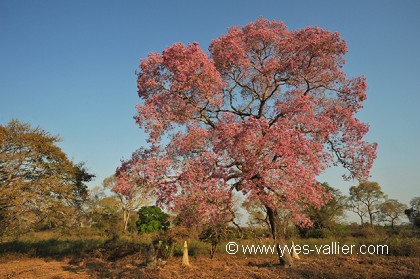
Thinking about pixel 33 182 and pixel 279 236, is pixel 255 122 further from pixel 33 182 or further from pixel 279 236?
pixel 33 182

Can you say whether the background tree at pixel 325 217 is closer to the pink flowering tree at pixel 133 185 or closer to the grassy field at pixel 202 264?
the grassy field at pixel 202 264

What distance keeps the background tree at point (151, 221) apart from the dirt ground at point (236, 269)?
32517 millimetres

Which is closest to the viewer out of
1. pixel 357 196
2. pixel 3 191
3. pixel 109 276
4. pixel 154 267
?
pixel 109 276

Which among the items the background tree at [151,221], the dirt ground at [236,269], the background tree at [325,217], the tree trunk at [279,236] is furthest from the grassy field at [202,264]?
the background tree at [151,221]

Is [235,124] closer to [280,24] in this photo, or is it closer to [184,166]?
[184,166]

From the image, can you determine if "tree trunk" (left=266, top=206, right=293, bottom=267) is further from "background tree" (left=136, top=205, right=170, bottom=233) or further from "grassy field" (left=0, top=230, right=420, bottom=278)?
"background tree" (left=136, top=205, right=170, bottom=233)

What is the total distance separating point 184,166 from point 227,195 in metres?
1.79

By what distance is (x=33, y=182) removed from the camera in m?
19.9

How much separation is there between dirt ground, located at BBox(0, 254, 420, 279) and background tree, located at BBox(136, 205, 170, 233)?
32517mm

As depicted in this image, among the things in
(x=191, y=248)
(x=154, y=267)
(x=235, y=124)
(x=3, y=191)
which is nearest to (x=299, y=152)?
(x=235, y=124)

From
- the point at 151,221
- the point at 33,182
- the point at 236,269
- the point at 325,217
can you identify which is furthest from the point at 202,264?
the point at 151,221

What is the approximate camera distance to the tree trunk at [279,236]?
41.7ft

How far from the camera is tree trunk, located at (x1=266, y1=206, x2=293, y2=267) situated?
41.7 feet

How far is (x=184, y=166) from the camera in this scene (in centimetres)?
1092
